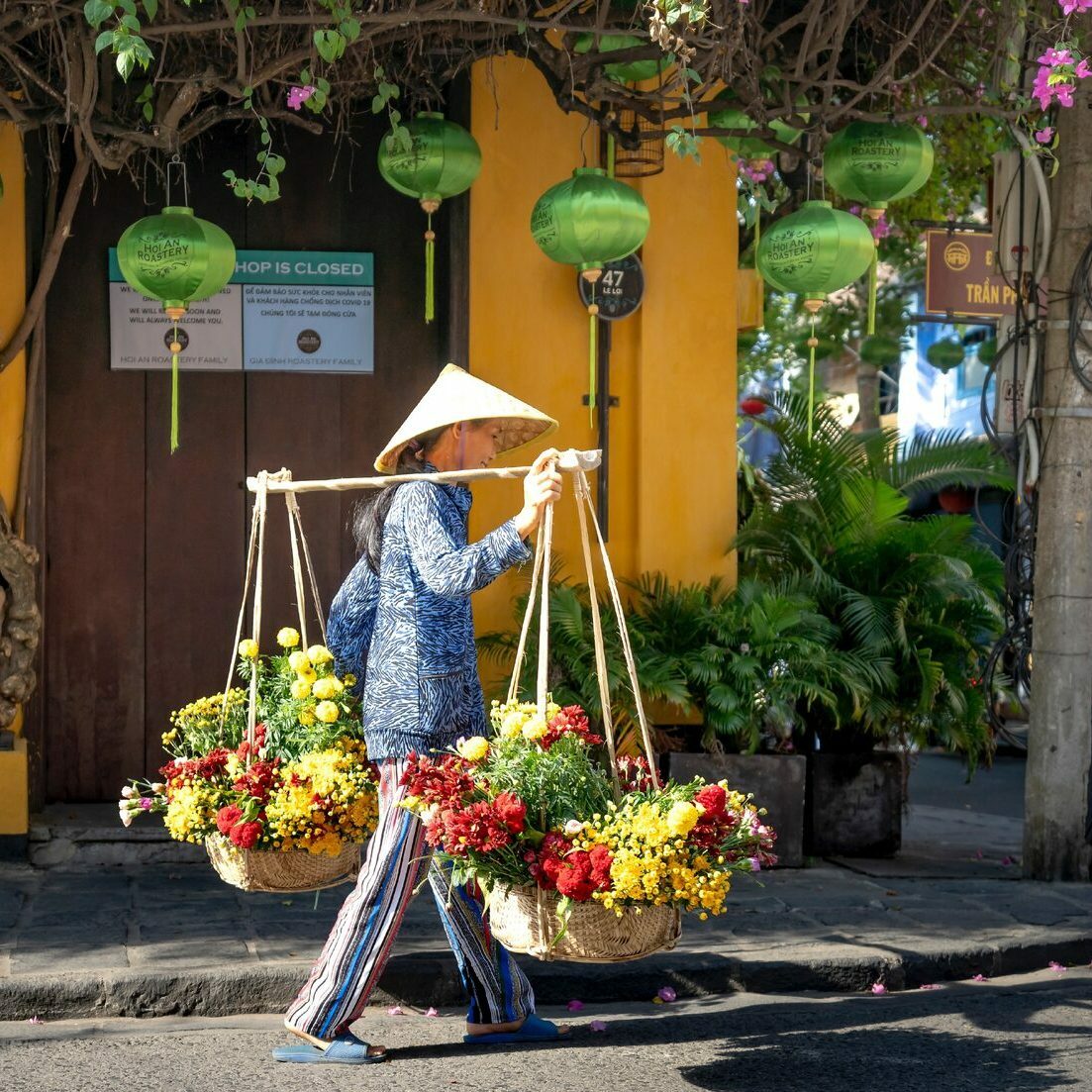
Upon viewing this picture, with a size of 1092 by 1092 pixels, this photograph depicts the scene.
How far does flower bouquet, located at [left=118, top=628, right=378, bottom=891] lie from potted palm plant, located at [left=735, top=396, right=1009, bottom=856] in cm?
315

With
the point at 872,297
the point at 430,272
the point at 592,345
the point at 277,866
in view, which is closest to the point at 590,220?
the point at 592,345

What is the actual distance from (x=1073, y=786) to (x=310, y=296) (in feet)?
14.0

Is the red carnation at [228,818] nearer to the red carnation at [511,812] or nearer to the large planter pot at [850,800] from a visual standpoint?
the red carnation at [511,812]

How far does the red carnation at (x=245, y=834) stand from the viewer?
4625 mm

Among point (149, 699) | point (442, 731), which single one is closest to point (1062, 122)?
point (442, 731)

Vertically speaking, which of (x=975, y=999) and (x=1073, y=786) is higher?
(x=1073, y=786)

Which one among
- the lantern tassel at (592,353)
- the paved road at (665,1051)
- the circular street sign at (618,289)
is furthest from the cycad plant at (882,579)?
the paved road at (665,1051)

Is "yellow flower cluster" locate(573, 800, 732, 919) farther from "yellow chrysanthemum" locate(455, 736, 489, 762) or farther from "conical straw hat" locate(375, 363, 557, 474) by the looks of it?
"conical straw hat" locate(375, 363, 557, 474)

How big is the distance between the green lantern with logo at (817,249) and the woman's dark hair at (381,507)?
8.44 ft

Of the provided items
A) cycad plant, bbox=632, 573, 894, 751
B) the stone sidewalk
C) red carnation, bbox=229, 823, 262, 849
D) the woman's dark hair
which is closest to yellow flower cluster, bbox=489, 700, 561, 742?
the woman's dark hair

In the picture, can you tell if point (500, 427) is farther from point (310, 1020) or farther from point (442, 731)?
point (310, 1020)

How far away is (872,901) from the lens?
6.66 m

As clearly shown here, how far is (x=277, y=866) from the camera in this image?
15.6 feet

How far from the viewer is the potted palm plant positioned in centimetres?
755
